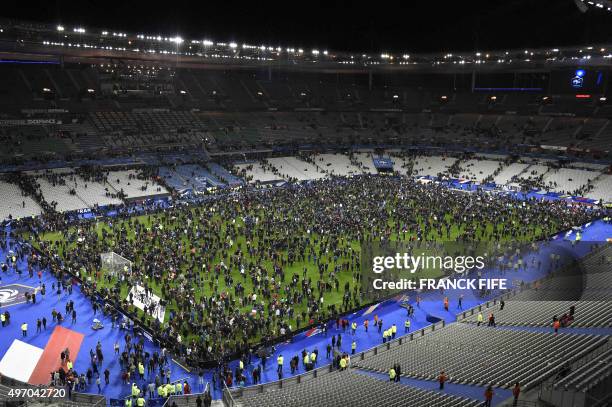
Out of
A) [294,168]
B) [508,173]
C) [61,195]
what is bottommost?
[61,195]

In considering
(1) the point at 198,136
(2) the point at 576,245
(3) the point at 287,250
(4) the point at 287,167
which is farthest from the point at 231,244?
(1) the point at 198,136

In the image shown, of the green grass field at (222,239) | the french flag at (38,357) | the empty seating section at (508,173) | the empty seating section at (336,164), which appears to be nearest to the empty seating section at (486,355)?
the green grass field at (222,239)

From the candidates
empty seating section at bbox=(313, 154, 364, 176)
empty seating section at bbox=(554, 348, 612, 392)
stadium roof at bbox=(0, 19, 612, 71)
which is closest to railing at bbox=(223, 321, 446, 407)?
empty seating section at bbox=(554, 348, 612, 392)

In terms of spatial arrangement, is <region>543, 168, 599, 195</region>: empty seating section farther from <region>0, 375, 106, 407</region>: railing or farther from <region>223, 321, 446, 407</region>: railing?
<region>0, 375, 106, 407</region>: railing

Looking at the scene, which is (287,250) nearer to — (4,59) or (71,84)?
(71,84)

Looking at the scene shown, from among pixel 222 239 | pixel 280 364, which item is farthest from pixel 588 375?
pixel 222 239

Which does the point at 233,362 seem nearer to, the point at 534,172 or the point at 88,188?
the point at 88,188
